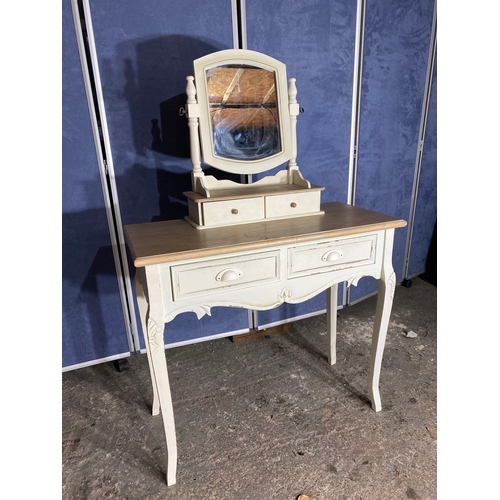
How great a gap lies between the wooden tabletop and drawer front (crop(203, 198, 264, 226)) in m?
0.04

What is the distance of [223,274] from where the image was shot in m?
1.45

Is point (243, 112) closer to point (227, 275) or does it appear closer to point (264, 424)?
point (227, 275)

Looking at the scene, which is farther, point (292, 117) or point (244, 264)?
point (292, 117)

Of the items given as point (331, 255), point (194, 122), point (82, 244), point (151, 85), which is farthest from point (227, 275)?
point (151, 85)

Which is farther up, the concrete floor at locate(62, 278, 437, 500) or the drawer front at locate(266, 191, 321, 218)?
the drawer front at locate(266, 191, 321, 218)

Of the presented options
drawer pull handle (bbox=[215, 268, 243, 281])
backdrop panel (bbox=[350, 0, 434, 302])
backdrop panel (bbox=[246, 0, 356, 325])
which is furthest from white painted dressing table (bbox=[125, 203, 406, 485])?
backdrop panel (bbox=[350, 0, 434, 302])

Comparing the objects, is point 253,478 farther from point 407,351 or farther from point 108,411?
point 407,351

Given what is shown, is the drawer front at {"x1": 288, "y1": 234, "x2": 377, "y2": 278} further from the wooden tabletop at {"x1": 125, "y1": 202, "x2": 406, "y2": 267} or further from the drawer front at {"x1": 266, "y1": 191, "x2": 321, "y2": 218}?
the drawer front at {"x1": 266, "y1": 191, "x2": 321, "y2": 218}

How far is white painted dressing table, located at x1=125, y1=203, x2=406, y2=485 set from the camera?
1388 mm

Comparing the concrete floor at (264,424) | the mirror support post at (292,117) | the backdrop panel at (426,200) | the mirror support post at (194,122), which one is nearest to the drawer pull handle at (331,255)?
the mirror support post at (292,117)

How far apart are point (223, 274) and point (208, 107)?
0.82 metres

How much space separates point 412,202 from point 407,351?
127 cm

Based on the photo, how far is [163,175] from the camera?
2096mm

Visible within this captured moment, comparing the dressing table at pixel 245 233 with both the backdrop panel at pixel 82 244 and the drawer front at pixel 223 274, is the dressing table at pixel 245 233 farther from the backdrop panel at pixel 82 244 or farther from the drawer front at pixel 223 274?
the backdrop panel at pixel 82 244
